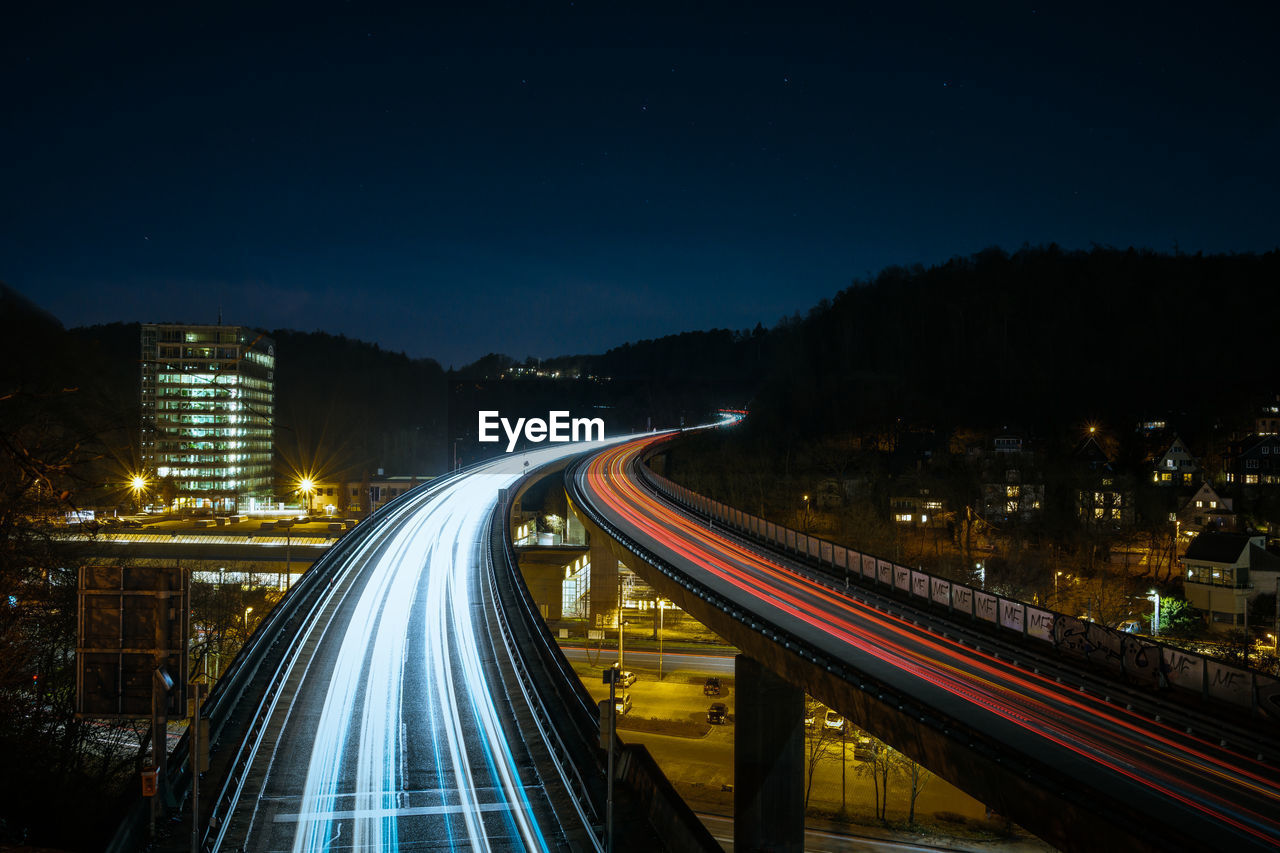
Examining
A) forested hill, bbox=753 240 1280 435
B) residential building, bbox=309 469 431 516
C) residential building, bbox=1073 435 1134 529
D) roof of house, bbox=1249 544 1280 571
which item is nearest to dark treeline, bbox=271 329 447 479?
residential building, bbox=309 469 431 516

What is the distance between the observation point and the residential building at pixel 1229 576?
44406 millimetres

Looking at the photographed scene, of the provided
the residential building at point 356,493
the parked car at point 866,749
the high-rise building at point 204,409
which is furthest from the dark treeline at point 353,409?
the parked car at point 866,749

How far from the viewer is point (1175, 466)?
2881 inches

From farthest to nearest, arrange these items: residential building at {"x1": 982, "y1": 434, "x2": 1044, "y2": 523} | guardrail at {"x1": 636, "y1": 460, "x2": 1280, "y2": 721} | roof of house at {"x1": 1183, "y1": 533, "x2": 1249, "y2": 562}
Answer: residential building at {"x1": 982, "y1": 434, "x2": 1044, "y2": 523}
roof of house at {"x1": 1183, "y1": 533, "x2": 1249, "y2": 562}
guardrail at {"x1": 636, "y1": 460, "x2": 1280, "y2": 721}

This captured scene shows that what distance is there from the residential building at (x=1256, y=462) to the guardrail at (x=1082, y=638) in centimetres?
6309

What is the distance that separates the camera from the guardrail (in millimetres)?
13398

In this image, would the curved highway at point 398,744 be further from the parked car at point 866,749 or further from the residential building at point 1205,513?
the residential building at point 1205,513

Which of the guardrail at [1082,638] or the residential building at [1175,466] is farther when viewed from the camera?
the residential building at [1175,466]

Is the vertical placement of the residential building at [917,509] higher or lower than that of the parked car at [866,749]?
higher

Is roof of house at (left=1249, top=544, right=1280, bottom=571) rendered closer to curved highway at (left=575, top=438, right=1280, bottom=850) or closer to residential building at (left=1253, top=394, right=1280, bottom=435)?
curved highway at (left=575, top=438, right=1280, bottom=850)

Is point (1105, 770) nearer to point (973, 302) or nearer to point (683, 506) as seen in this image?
point (683, 506)

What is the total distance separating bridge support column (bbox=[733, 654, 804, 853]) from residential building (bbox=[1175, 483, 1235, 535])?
54275 mm

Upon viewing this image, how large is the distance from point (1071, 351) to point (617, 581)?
7995 centimetres

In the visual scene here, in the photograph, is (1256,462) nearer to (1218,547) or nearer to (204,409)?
(1218,547)
